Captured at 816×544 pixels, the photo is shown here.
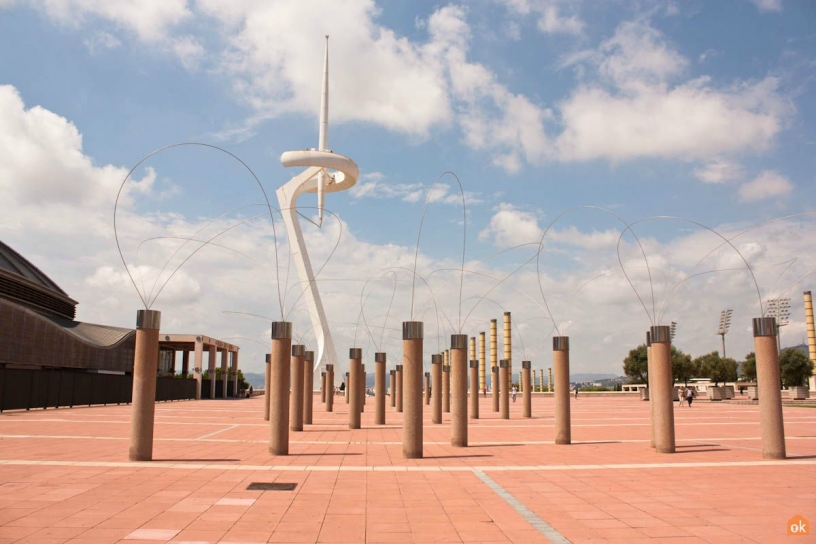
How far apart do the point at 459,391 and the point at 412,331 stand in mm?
2799

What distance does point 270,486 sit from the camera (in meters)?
10.3

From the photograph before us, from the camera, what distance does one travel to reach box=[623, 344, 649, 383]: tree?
8750 centimetres

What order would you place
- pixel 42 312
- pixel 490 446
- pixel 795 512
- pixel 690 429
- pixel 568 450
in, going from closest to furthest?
pixel 795 512, pixel 568 450, pixel 490 446, pixel 690 429, pixel 42 312

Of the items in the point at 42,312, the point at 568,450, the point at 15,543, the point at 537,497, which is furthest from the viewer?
the point at 42,312

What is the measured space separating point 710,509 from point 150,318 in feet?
37.4

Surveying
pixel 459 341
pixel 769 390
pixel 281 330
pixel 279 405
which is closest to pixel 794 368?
pixel 769 390

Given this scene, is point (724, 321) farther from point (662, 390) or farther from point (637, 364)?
point (662, 390)

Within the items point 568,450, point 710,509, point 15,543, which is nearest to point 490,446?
point 568,450

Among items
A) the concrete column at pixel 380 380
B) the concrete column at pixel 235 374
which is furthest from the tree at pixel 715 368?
the concrete column at pixel 380 380

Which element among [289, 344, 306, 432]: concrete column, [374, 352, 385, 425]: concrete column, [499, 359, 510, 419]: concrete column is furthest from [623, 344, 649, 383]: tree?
[289, 344, 306, 432]: concrete column

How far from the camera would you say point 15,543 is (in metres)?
6.61

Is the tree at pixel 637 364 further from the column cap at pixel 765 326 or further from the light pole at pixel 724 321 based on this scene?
the column cap at pixel 765 326

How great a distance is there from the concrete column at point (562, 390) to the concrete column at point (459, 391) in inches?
107

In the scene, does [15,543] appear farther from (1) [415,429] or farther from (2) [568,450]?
(2) [568,450]
